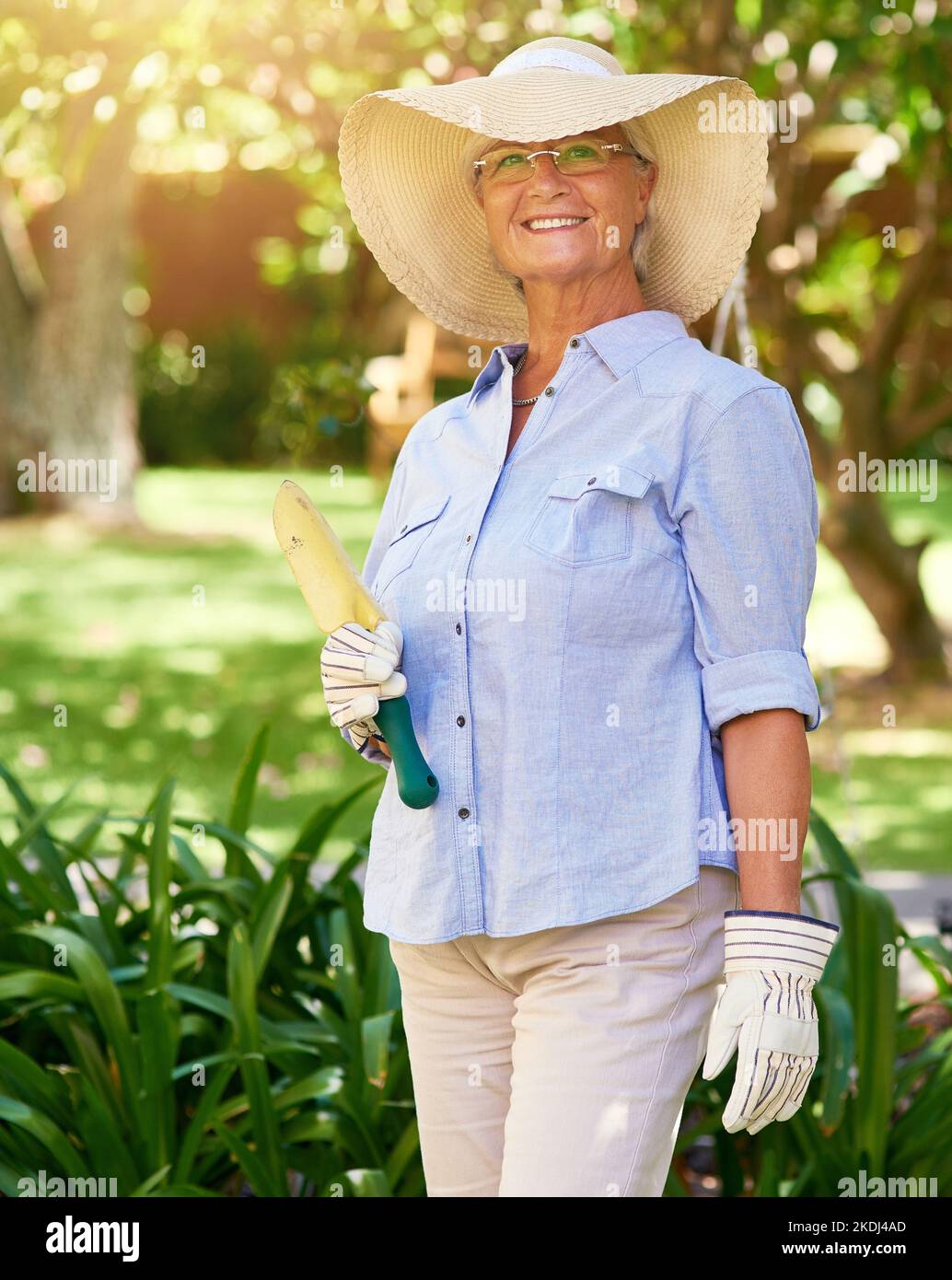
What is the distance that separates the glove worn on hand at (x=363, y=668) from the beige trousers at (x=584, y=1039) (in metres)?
0.31

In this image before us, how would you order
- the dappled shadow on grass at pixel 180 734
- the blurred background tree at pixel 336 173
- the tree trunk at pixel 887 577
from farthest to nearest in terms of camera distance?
the tree trunk at pixel 887 577
the dappled shadow on grass at pixel 180 734
the blurred background tree at pixel 336 173

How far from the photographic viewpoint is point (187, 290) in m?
19.5

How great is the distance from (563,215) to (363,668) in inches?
25.0

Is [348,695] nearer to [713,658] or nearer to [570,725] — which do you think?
[570,725]

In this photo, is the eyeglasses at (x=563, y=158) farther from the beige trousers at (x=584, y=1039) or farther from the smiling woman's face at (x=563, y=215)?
the beige trousers at (x=584, y=1039)

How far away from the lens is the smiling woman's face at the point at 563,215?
209 centimetres

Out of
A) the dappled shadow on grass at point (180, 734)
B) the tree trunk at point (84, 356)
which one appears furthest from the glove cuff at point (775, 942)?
the tree trunk at point (84, 356)

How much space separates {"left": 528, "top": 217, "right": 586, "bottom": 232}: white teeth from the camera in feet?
6.86

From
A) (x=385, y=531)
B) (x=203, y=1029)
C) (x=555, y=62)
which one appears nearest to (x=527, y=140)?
(x=555, y=62)

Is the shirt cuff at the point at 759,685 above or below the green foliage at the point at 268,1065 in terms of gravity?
above

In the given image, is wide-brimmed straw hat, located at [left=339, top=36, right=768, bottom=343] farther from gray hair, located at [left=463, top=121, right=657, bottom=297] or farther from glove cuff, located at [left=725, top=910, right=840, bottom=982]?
glove cuff, located at [left=725, top=910, right=840, bottom=982]

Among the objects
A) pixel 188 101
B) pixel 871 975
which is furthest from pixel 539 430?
pixel 188 101

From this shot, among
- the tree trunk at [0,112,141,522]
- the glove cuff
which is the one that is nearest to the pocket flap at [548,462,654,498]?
the glove cuff
